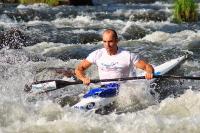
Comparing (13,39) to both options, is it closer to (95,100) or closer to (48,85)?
(48,85)

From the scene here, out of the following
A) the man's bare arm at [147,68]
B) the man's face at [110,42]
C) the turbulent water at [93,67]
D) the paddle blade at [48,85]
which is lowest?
the turbulent water at [93,67]

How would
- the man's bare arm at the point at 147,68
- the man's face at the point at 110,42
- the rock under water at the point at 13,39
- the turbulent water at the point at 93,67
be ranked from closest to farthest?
the turbulent water at the point at 93,67, the man's face at the point at 110,42, the man's bare arm at the point at 147,68, the rock under water at the point at 13,39

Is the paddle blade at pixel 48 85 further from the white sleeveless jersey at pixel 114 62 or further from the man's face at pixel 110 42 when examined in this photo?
the man's face at pixel 110 42

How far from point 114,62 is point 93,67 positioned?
445 cm

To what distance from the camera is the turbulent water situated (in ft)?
29.0

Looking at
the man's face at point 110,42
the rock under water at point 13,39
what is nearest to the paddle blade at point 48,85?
the man's face at point 110,42

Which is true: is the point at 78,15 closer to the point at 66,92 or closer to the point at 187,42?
the point at 187,42

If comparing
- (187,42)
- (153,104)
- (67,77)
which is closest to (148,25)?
(187,42)

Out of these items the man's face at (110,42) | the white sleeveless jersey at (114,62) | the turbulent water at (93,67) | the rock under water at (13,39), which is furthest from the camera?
the rock under water at (13,39)

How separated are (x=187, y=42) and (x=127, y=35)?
2.67 m

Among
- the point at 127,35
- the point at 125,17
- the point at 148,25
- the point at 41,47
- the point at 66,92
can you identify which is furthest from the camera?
the point at 125,17

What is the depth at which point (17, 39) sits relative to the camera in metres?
18.8

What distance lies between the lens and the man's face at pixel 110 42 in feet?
31.7

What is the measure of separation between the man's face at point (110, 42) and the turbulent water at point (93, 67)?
941mm
